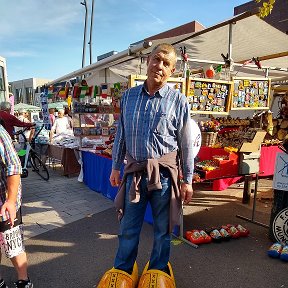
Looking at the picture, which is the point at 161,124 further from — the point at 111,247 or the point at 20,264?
the point at 111,247

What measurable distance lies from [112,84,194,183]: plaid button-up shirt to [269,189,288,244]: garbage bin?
1766 millimetres

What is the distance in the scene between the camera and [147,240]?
3.49m

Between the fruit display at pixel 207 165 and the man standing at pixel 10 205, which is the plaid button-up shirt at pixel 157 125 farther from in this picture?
the fruit display at pixel 207 165

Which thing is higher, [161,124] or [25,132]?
[161,124]

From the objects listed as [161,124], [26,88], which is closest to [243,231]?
[161,124]

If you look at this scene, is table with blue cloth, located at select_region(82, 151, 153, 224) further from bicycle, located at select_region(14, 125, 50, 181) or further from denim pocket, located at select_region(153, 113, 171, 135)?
denim pocket, located at select_region(153, 113, 171, 135)

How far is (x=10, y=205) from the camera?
1.96 metres

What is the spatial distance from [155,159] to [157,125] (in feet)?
0.83

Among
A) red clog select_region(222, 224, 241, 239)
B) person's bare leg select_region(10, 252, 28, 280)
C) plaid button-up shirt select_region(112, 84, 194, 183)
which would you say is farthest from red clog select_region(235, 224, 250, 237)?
person's bare leg select_region(10, 252, 28, 280)

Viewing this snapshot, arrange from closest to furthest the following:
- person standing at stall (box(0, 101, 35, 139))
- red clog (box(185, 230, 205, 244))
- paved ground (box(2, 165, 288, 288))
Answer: paved ground (box(2, 165, 288, 288)) < red clog (box(185, 230, 205, 244)) < person standing at stall (box(0, 101, 35, 139))

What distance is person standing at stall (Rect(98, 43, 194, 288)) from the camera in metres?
2.04

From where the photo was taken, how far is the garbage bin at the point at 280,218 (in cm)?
324

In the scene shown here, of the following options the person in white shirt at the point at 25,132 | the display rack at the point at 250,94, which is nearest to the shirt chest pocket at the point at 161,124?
the display rack at the point at 250,94

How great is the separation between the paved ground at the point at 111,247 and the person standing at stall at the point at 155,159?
688 mm
